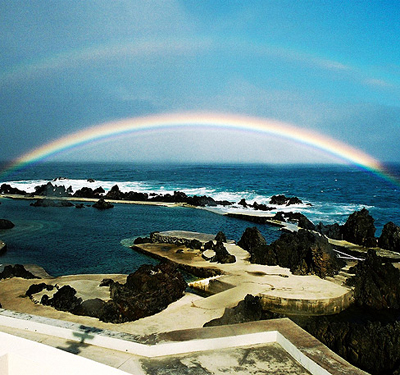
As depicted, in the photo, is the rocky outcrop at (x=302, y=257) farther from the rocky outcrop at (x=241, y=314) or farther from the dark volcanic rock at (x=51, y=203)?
the dark volcanic rock at (x=51, y=203)

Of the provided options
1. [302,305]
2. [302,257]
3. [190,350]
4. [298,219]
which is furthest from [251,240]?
[190,350]

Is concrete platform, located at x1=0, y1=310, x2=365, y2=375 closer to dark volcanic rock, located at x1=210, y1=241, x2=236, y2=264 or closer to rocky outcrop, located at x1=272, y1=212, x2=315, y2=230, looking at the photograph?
dark volcanic rock, located at x1=210, y1=241, x2=236, y2=264

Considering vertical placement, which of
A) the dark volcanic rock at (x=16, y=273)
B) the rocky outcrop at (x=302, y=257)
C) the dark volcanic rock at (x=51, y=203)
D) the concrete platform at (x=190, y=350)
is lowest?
the dark volcanic rock at (x=16, y=273)

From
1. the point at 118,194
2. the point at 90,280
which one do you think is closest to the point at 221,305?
the point at 90,280

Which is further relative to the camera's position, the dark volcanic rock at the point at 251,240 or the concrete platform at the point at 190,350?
the dark volcanic rock at the point at 251,240

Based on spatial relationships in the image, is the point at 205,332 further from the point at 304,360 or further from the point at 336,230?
the point at 336,230

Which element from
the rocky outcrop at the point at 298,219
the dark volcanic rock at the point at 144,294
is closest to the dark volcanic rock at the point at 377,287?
the dark volcanic rock at the point at 144,294

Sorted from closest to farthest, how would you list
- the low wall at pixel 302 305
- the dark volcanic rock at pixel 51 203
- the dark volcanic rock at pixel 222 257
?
the low wall at pixel 302 305 → the dark volcanic rock at pixel 222 257 → the dark volcanic rock at pixel 51 203
